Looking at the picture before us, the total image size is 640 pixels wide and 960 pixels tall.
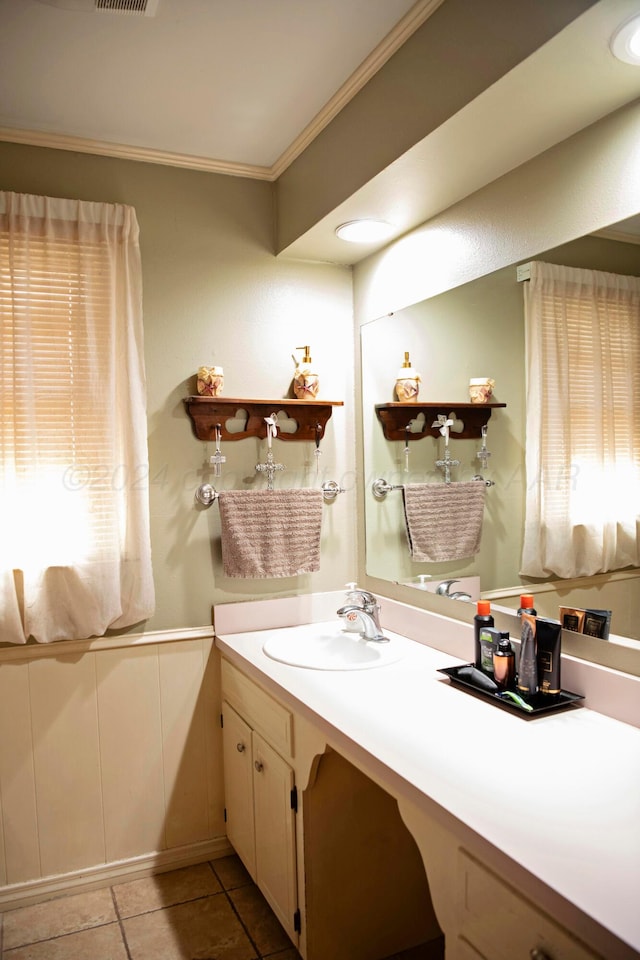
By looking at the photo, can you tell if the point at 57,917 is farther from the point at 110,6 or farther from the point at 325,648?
the point at 110,6

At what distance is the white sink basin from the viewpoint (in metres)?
2.19

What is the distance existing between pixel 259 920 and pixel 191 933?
0.21 m

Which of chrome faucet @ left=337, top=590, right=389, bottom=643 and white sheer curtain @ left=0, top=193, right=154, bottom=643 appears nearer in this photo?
white sheer curtain @ left=0, top=193, right=154, bottom=643

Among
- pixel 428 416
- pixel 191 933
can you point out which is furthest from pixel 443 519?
pixel 191 933

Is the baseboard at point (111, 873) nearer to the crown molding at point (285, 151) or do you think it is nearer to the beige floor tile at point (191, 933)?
the beige floor tile at point (191, 933)

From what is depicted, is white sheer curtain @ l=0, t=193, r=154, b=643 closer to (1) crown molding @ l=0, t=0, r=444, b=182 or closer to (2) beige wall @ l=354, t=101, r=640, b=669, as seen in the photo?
(1) crown molding @ l=0, t=0, r=444, b=182

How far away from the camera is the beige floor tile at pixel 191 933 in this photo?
6.59 feet

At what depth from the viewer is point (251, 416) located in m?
2.50

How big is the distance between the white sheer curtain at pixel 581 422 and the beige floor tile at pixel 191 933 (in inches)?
54.8

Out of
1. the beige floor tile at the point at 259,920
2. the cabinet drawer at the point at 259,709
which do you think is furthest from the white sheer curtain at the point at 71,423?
the beige floor tile at the point at 259,920

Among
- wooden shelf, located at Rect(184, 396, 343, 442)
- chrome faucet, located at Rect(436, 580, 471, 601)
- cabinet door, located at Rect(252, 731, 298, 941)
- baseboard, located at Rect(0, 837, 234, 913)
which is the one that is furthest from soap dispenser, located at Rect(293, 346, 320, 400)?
baseboard, located at Rect(0, 837, 234, 913)

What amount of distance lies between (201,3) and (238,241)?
947 millimetres

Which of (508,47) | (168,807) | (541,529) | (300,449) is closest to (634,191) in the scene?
(508,47)

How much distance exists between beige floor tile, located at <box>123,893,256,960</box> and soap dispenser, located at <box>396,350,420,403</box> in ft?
5.67
